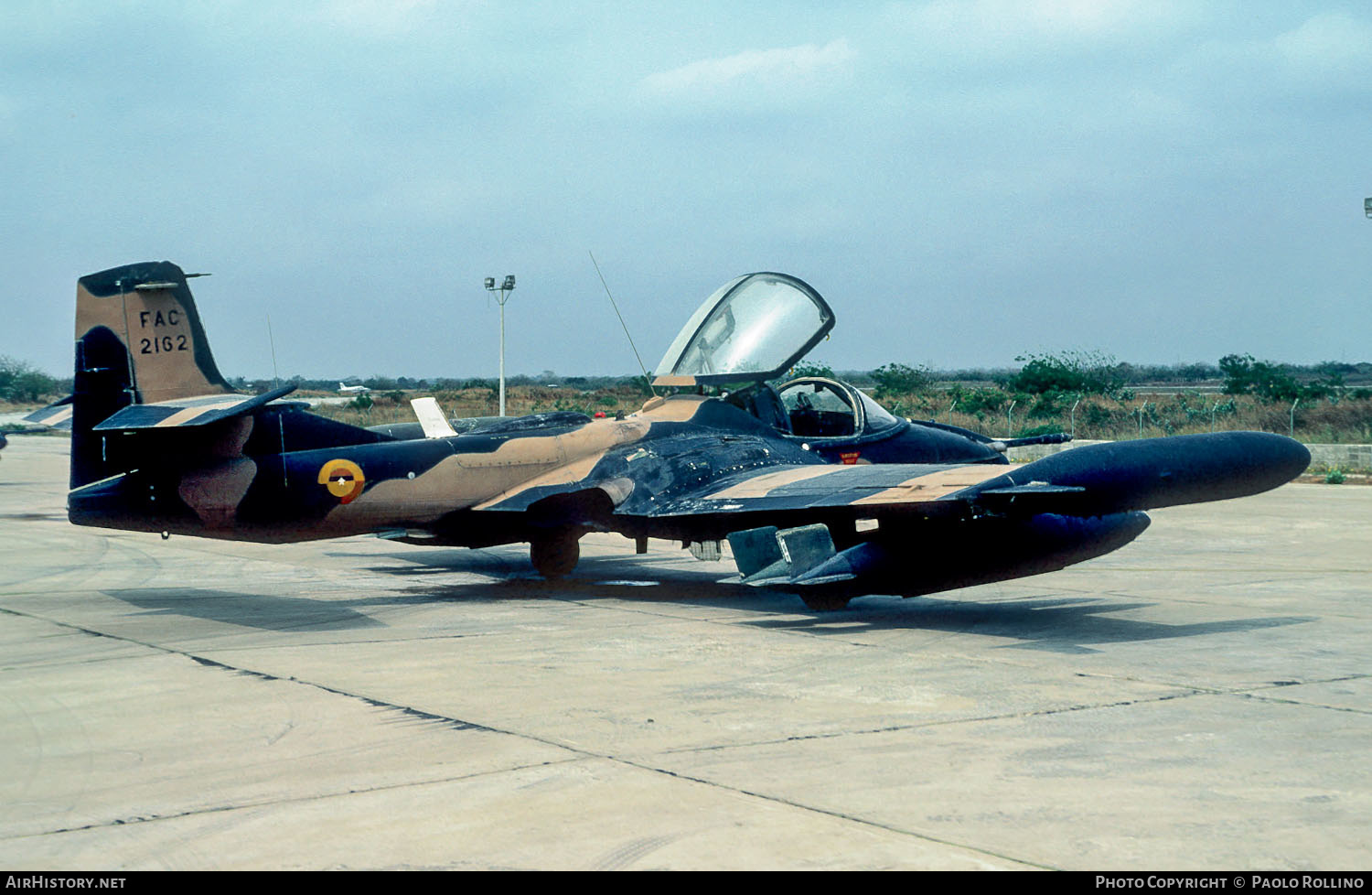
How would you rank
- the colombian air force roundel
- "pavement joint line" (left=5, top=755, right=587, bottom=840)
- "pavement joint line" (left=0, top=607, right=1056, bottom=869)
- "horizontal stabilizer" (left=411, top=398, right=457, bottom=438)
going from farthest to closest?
"horizontal stabilizer" (left=411, top=398, right=457, bottom=438), the colombian air force roundel, "pavement joint line" (left=5, top=755, right=587, bottom=840), "pavement joint line" (left=0, top=607, right=1056, bottom=869)

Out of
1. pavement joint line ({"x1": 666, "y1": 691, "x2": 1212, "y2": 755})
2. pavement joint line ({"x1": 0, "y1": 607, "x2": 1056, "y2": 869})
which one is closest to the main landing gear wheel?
pavement joint line ({"x1": 0, "y1": 607, "x2": 1056, "y2": 869})

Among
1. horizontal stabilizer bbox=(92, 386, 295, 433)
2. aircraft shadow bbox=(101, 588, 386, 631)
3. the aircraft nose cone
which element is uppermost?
horizontal stabilizer bbox=(92, 386, 295, 433)

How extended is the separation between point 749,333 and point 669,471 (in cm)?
247

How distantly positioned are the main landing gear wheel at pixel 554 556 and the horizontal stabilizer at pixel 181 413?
3.91 m

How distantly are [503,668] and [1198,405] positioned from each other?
56220mm

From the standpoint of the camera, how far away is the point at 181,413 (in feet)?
40.9

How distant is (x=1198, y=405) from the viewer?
59.9 metres

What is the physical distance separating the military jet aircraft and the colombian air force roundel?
2 cm

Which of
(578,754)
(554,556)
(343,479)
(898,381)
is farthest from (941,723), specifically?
(898,381)

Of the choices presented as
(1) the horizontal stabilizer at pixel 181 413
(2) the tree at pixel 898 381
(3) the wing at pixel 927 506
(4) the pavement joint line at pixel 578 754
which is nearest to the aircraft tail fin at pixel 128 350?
(1) the horizontal stabilizer at pixel 181 413

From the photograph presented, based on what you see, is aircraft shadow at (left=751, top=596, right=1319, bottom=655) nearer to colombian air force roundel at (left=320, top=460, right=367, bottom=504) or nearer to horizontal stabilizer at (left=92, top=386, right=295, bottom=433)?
colombian air force roundel at (left=320, top=460, right=367, bottom=504)

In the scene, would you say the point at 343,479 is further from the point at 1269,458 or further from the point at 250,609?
the point at 1269,458

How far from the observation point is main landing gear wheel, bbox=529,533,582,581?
1544 centimetres
